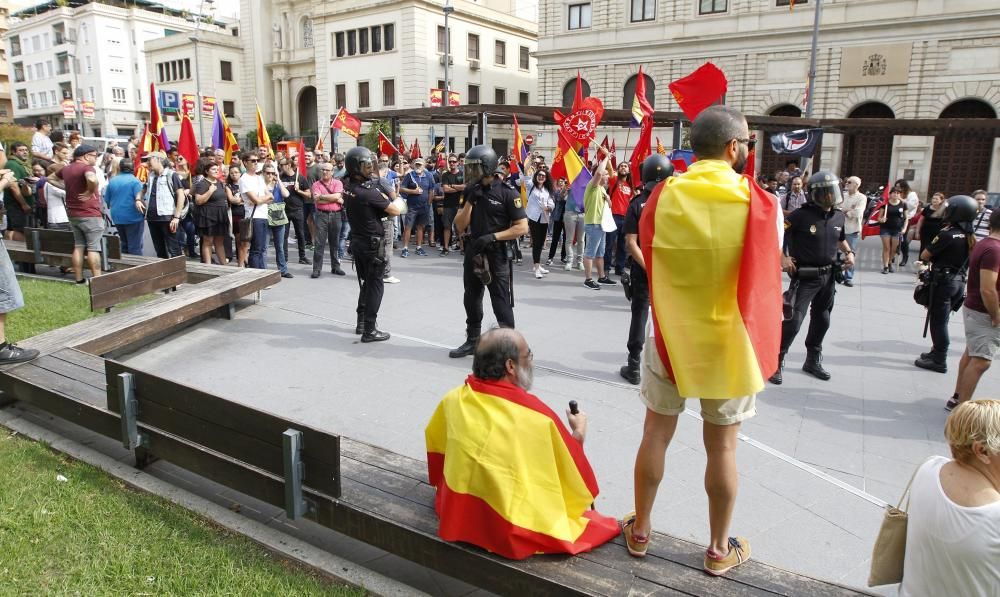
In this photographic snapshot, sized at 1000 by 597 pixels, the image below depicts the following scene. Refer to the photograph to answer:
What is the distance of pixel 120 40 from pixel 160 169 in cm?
7033

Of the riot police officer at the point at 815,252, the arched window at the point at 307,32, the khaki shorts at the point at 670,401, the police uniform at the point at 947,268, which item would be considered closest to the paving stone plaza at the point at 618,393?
the riot police officer at the point at 815,252

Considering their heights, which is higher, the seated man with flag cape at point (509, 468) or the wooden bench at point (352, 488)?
the seated man with flag cape at point (509, 468)

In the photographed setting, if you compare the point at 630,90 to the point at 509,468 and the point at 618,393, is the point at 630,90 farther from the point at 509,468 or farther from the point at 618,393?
the point at 509,468

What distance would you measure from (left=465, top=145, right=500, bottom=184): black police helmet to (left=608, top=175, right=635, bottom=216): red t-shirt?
5.07 metres

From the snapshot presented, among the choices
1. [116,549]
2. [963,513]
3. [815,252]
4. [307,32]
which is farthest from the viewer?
[307,32]

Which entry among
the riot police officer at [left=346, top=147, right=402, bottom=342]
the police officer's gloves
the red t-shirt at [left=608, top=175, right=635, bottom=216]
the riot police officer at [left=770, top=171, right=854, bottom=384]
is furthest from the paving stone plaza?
the red t-shirt at [left=608, top=175, right=635, bottom=216]

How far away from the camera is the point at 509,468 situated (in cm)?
265

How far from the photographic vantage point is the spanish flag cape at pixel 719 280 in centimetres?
247

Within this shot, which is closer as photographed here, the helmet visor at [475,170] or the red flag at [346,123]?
the helmet visor at [475,170]

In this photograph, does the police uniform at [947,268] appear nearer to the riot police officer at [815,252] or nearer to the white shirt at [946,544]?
the riot police officer at [815,252]

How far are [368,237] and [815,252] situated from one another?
14.3 feet

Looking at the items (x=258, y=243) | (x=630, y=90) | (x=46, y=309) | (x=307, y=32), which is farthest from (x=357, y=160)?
(x=307, y=32)

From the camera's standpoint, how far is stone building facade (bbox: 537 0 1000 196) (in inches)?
1201

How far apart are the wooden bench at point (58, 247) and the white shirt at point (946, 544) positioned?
9.26 meters
